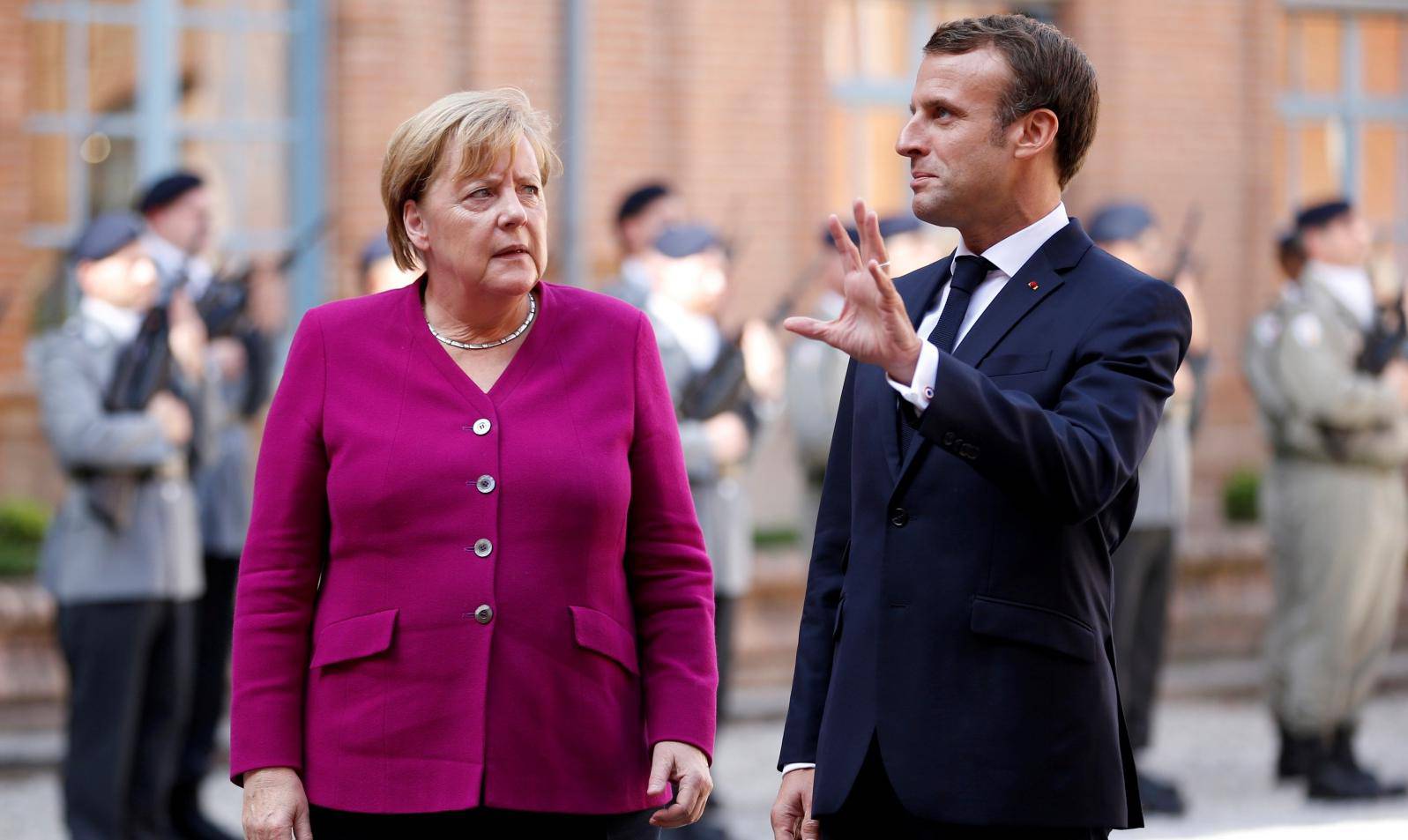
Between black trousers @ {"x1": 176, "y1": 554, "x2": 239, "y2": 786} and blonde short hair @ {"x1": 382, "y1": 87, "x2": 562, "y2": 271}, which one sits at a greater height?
blonde short hair @ {"x1": 382, "y1": 87, "x2": 562, "y2": 271}

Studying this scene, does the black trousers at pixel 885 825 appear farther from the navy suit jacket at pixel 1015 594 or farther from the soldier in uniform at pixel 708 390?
the soldier in uniform at pixel 708 390

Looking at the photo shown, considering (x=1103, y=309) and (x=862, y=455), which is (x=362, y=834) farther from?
(x=1103, y=309)

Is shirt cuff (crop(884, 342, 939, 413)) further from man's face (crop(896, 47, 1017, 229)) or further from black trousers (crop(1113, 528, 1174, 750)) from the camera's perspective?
black trousers (crop(1113, 528, 1174, 750))

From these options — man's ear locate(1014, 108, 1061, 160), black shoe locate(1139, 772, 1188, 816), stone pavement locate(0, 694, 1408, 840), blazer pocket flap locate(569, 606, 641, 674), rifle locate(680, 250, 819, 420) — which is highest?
man's ear locate(1014, 108, 1061, 160)

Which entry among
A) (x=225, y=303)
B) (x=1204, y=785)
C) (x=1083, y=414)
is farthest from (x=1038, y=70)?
(x=1204, y=785)

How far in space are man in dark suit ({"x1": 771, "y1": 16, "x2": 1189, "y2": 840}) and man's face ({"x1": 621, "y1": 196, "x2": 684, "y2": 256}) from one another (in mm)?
5412

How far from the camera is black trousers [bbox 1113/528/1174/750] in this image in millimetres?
8344

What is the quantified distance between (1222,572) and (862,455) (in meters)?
8.93

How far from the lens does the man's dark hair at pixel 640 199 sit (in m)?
8.64

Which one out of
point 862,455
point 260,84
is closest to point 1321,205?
point 260,84

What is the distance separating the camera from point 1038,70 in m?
3.03

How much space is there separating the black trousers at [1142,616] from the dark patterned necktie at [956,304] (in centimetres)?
529

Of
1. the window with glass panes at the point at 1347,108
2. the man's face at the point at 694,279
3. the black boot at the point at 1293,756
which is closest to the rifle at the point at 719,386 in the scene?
the man's face at the point at 694,279

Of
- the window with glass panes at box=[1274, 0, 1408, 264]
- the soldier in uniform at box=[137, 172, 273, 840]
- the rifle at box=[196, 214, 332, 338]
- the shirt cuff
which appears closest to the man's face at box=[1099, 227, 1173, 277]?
the rifle at box=[196, 214, 332, 338]
